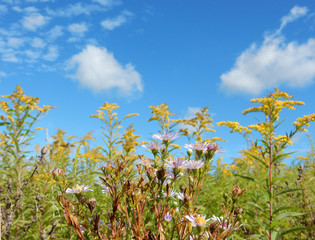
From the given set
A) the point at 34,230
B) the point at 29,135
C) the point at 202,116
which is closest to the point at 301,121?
the point at 202,116

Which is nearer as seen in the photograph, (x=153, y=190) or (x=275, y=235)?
(x=153, y=190)

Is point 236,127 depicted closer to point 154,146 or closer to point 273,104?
point 273,104

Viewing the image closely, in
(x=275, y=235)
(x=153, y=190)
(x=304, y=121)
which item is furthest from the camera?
(x=304, y=121)

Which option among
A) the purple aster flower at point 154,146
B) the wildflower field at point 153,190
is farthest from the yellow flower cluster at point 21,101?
the purple aster flower at point 154,146

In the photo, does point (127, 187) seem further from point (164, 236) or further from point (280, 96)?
point (280, 96)

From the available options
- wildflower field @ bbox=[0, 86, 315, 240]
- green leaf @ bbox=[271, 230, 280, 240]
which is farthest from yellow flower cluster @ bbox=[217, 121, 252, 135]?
green leaf @ bbox=[271, 230, 280, 240]

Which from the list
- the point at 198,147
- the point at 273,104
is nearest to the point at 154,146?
the point at 198,147

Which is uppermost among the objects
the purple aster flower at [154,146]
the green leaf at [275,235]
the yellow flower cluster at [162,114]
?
the yellow flower cluster at [162,114]

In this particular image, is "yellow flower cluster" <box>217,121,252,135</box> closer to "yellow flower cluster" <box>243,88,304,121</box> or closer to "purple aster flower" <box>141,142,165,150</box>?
"yellow flower cluster" <box>243,88,304,121</box>

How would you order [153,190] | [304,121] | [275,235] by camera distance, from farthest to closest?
1. [304,121]
2. [275,235]
3. [153,190]

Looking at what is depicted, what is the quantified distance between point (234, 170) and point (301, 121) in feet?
9.43

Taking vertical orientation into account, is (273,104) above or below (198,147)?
above

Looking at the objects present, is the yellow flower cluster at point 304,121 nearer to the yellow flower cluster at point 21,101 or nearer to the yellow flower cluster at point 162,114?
the yellow flower cluster at point 162,114

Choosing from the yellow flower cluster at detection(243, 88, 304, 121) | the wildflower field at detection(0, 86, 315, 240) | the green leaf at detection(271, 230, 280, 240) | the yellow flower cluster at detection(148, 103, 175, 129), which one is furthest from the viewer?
the yellow flower cluster at detection(148, 103, 175, 129)
